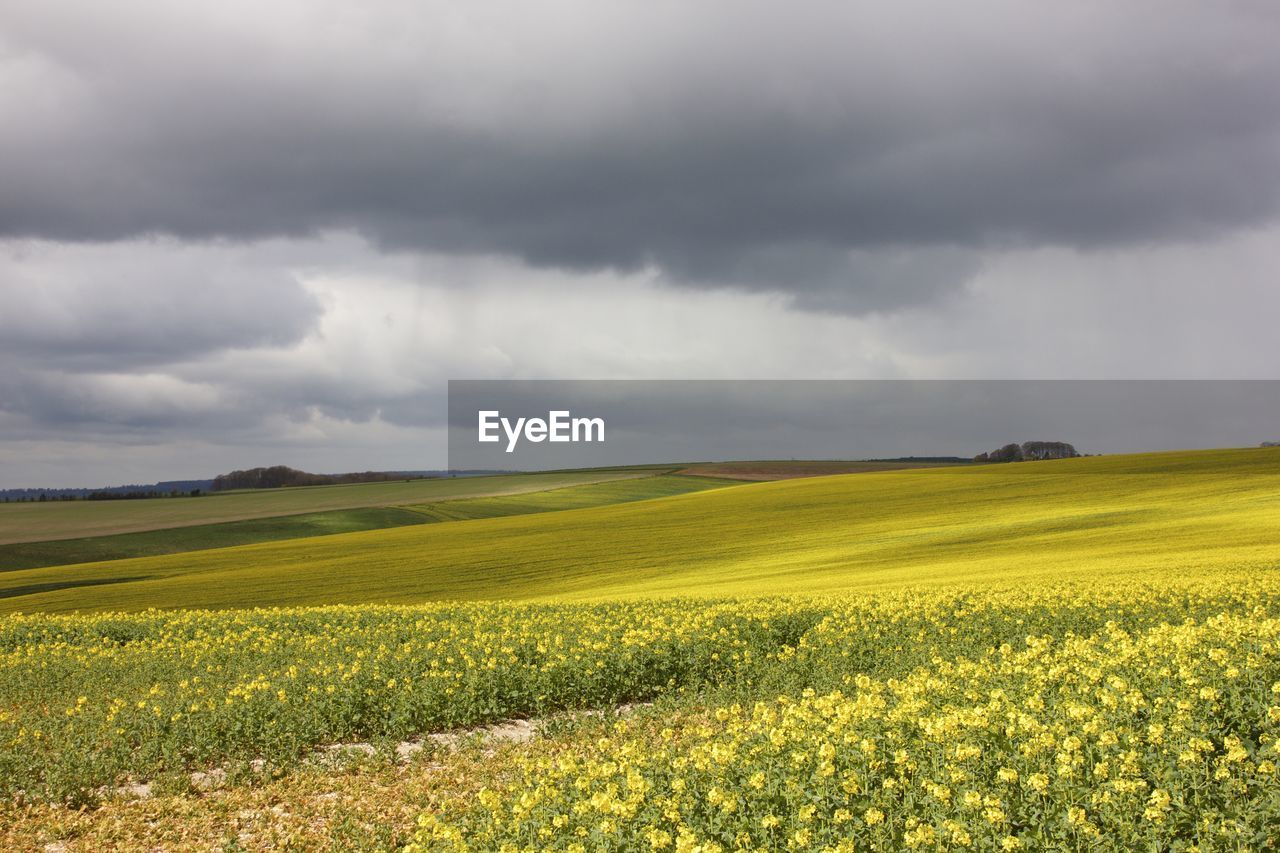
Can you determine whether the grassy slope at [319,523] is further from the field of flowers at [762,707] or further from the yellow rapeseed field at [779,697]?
the field of flowers at [762,707]

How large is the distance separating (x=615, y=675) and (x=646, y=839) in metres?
7.54

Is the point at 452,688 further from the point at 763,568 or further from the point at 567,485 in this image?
the point at 567,485

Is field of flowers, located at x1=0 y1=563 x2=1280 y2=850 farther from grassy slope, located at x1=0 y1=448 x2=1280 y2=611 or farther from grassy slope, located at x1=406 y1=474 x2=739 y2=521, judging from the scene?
grassy slope, located at x1=406 y1=474 x2=739 y2=521

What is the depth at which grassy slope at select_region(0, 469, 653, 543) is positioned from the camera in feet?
220

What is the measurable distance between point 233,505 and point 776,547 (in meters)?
58.1

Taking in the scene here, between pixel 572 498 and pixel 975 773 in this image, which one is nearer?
pixel 975 773

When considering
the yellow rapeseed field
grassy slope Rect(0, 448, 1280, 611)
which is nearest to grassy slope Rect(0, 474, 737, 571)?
grassy slope Rect(0, 448, 1280, 611)

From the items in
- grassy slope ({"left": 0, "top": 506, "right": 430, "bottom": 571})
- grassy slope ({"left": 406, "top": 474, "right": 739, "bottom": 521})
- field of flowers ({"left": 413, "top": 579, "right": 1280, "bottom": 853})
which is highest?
field of flowers ({"left": 413, "top": 579, "right": 1280, "bottom": 853})

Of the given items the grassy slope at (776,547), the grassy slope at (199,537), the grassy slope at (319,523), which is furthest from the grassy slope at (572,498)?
the grassy slope at (776,547)

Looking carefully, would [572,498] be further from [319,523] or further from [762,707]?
[762,707]

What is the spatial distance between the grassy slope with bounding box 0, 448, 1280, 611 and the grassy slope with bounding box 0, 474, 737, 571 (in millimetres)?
7448

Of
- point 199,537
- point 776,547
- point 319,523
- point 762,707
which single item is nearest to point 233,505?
point 319,523

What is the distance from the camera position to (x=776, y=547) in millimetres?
39156

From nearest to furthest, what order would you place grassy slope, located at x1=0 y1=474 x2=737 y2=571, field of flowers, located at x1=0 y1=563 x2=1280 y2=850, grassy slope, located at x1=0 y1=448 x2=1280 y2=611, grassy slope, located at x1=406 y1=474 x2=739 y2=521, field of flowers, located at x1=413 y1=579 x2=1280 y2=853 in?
field of flowers, located at x1=413 y1=579 x2=1280 y2=853
field of flowers, located at x1=0 y1=563 x2=1280 y2=850
grassy slope, located at x1=0 y1=448 x2=1280 y2=611
grassy slope, located at x1=0 y1=474 x2=737 y2=571
grassy slope, located at x1=406 y1=474 x2=739 y2=521
